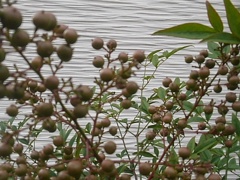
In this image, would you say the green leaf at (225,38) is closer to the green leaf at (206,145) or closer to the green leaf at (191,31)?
the green leaf at (191,31)

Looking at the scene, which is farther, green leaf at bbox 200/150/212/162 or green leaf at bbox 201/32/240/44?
green leaf at bbox 200/150/212/162

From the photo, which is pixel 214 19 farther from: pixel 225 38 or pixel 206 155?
pixel 206 155

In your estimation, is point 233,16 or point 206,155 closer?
point 233,16

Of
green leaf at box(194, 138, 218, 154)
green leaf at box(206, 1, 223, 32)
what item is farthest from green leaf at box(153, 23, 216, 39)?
green leaf at box(194, 138, 218, 154)

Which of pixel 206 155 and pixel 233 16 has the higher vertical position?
Answer: pixel 233 16

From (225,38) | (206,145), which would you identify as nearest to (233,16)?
(225,38)

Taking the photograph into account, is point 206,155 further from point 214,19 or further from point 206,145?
point 214,19

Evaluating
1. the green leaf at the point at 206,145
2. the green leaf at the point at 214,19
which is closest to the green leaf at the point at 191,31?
the green leaf at the point at 214,19

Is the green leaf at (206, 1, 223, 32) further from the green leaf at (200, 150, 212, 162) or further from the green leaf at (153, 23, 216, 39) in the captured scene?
the green leaf at (200, 150, 212, 162)

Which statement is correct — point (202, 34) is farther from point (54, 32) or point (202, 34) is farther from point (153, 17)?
point (153, 17)

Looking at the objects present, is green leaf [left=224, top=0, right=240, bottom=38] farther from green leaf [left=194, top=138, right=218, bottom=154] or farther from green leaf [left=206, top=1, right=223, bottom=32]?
green leaf [left=194, top=138, right=218, bottom=154]

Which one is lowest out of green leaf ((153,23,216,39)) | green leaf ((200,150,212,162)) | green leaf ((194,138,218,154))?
green leaf ((200,150,212,162))

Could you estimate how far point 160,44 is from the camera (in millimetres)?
1379

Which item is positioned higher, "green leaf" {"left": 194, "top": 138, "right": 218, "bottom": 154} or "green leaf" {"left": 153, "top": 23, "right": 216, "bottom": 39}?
"green leaf" {"left": 153, "top": 23, "right": 216, "bottom": 39}
